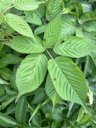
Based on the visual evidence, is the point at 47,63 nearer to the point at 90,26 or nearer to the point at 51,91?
the point at 51,91

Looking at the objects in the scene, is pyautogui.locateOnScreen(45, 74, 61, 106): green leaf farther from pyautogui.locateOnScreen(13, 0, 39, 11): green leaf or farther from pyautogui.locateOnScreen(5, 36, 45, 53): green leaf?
pyautogui.locateOnScreen(13, 0, 39, 11): green leaf

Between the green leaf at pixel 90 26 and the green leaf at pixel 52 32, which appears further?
the green leaf at pixel 90 26

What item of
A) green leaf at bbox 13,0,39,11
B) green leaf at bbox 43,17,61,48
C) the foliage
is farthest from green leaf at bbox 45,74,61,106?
green leaf at bbox 13,0,39,11

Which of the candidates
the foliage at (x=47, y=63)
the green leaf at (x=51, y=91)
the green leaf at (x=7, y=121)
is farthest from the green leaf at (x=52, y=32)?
the green leaf at (x=7, y=121)

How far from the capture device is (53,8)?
2.81 ft

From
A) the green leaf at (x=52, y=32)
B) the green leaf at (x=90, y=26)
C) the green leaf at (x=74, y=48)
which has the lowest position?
the green leaf at (x=90, y=26)

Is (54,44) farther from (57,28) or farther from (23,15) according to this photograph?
(23,15)

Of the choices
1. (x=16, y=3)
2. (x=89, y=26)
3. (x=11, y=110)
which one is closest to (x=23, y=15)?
(x=16, y=3)

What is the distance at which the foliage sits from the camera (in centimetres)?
73

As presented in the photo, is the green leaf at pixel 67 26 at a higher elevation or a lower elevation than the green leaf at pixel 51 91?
higher

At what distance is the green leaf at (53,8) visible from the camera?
0.85 metres

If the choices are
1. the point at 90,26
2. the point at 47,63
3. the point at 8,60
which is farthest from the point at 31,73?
the point at 90,26

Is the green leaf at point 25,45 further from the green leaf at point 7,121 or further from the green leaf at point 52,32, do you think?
the green leaf at point 7,121

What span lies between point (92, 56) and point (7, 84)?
300mm
